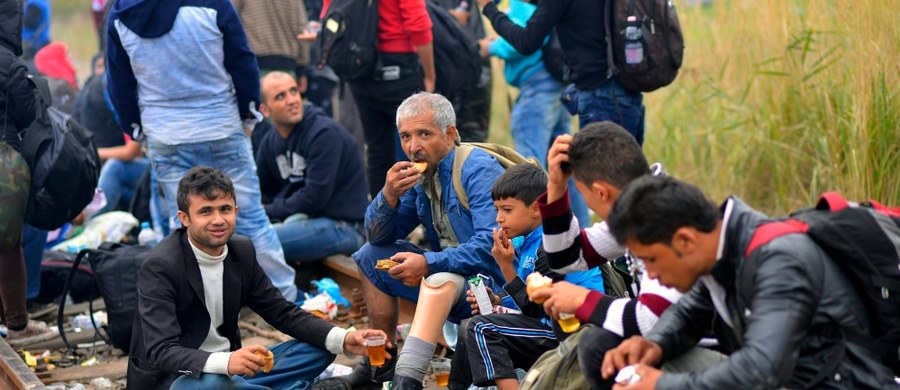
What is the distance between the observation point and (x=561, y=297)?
4109 mm

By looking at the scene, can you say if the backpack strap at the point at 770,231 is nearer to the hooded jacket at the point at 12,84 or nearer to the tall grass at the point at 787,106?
the tall grass at the point at 787,106

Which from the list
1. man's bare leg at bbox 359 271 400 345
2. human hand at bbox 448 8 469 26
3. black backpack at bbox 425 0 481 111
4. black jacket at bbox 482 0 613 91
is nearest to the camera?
man's bare leg at bbox 359 271 400 345

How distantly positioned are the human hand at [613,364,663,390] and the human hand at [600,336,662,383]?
9cm

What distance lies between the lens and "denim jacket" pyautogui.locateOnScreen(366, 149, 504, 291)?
548cm

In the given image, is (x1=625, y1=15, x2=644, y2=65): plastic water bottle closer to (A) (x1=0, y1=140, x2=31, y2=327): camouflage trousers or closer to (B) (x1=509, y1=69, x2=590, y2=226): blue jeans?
(B) (x1=509, y1=69, x2=590, y2=226): blue jeans

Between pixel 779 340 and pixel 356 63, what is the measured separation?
5.01m

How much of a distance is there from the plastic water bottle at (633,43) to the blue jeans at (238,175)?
240 cm

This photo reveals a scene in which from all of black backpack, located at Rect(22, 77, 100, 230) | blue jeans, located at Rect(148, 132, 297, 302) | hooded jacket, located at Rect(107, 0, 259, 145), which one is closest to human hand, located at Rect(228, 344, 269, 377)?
blue jeans, located at Rect(148, 132, 297, 302)

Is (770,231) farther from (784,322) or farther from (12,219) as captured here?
(12,219)

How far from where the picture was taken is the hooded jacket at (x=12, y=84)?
6.93 metres

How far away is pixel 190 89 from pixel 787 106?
162 inches

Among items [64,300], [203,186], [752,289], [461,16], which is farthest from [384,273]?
[461,16]

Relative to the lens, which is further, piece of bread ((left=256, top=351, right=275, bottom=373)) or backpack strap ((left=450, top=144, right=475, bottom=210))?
backpack strap ((left=450, top=144, right=475, bottom=210))

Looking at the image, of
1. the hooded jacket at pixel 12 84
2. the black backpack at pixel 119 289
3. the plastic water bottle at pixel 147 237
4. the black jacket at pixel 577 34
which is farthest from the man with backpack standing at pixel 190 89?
the black jacket at pixel 577 34
